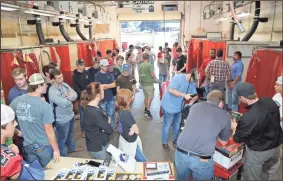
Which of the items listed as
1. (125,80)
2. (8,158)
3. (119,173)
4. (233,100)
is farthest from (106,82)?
(233,100)

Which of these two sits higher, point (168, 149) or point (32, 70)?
point (32, 70)

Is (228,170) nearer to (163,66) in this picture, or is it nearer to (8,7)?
(8,7)

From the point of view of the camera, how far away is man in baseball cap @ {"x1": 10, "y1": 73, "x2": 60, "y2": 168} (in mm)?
2254

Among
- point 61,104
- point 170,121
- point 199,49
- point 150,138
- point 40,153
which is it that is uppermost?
point 199,49

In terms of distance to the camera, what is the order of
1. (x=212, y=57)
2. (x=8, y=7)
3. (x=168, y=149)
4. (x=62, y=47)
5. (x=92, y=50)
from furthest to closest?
(x=92, y=50) < (x=212, y=57) < (x=62, y=47) < (x=168, y=149) < (x=8, y=7)

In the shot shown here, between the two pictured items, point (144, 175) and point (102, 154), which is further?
point (102, 154)

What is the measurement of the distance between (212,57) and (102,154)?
4553 mm

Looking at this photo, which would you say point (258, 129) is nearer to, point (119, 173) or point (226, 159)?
point (226, 159)

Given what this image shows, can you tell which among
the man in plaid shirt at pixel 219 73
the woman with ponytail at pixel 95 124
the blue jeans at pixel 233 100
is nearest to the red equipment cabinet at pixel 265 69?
the man in plaid shirt at pixel 219 73

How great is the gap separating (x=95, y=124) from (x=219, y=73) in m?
3.77

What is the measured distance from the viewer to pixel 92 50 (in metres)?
6.98

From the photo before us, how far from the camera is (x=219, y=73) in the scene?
516cm

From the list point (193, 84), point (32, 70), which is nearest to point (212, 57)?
point (193, 84)

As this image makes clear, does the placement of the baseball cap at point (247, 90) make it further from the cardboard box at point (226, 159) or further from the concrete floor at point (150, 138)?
the concrete floor at point (150, 138)
